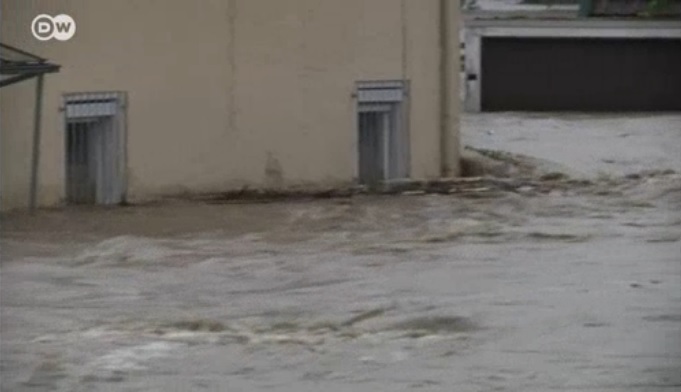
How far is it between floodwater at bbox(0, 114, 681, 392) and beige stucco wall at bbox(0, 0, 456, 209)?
70 centimetres

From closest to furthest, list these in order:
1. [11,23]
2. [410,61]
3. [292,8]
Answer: [11,23], [292,8], [410,61]

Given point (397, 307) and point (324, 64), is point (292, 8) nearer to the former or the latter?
point (324, 64)

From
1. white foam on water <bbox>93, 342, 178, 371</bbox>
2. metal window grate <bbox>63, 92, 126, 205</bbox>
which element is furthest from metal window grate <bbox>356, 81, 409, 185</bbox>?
white foam on water <bbox>93, 342, 178, 371</bbox>

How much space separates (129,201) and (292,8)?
9.17ft

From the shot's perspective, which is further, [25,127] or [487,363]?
[25,127]

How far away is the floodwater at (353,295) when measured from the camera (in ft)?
31.4

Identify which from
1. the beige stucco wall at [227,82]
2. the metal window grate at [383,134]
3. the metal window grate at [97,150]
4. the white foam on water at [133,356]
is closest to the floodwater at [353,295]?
the white foam on water at [133,356]

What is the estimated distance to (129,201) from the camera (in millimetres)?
18906

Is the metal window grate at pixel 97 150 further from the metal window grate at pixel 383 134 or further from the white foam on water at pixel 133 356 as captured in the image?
the white foam on water at pixel 133 356

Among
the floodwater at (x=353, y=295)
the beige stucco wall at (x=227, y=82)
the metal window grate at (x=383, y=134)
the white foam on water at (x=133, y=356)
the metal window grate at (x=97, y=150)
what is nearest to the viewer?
the floodwater at (x=353, y=295)

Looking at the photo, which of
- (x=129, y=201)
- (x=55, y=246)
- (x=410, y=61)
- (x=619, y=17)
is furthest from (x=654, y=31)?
(x=55, y=246)

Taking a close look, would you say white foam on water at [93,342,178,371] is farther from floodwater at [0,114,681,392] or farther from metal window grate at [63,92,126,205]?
metal window grate at [63,92,126,205]

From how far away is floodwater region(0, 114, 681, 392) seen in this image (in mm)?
9562

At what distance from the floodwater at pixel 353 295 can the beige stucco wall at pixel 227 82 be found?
2.30 feet
